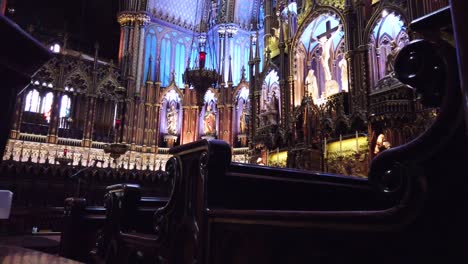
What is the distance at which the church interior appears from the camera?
1.22 m

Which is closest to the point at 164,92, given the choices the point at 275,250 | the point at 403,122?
the point at 403,122

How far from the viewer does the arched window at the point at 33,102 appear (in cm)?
1518

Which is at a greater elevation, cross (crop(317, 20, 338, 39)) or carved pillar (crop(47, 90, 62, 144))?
cross (crop(317, 20, 338, 39))

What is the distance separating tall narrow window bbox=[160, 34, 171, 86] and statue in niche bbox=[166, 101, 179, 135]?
1.53m

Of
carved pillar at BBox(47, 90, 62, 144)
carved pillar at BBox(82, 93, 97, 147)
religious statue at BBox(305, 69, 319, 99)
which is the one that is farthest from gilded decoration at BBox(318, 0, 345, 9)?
carved pillar at BBox(47, 90, 62, 144)

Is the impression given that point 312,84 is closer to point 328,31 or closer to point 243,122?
point 328,31

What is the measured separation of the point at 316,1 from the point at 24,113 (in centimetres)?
1256

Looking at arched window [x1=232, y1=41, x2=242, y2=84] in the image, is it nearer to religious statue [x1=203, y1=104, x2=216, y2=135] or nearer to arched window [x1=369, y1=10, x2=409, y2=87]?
religious statue [x1=203, y1=104, x2=216, y2=135]

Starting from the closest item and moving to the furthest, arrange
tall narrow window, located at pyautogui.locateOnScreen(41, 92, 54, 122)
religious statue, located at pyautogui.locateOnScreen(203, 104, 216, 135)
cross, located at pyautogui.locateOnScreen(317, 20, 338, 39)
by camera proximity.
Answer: cross, located at pyautogui.locateOnScreen(317, 20, 338, 39), tall narrow window, located at pyautogui.locateOnScreen(41, 92, 54, 122), religious statue, located at pyautogui.locateOnScreen(203, 104, 216, 135)

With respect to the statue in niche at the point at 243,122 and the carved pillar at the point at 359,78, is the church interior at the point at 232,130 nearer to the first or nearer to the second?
the carved pillar at the point at 359,78

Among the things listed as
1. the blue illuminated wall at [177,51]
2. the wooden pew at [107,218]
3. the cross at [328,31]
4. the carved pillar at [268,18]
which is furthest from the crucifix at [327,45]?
the wooden pew at [107,218]

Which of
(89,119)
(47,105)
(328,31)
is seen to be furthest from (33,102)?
(328,31)

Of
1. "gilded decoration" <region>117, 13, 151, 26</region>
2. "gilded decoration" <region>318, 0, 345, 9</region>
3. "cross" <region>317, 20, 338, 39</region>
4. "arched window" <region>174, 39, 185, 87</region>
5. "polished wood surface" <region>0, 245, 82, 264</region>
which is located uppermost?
"gilded decoration" <region>117, 13, 151, 26</region>

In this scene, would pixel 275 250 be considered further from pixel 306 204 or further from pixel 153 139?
pixel 153 139
